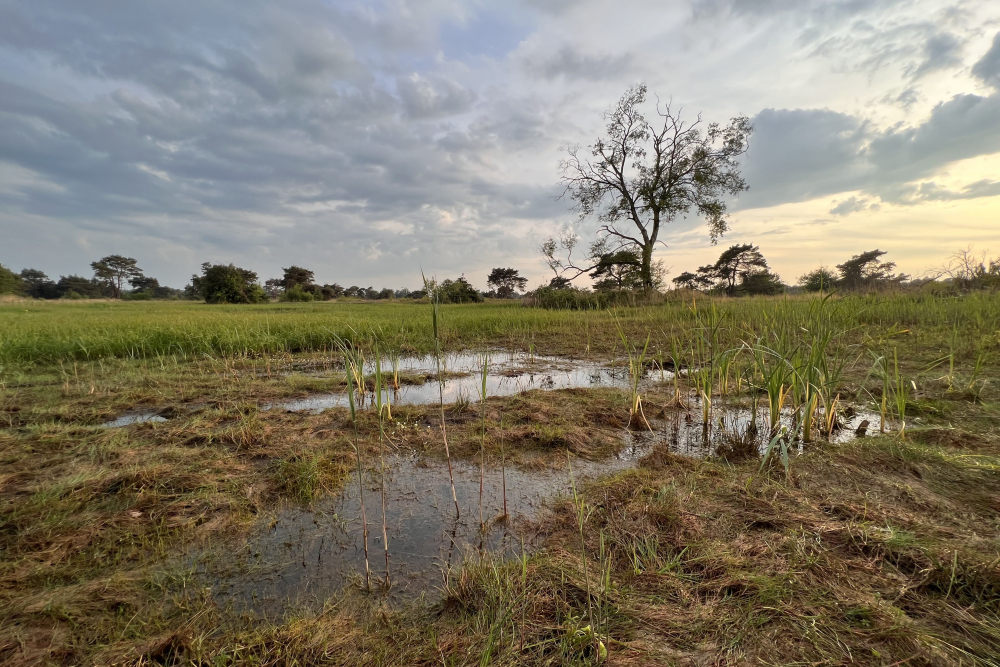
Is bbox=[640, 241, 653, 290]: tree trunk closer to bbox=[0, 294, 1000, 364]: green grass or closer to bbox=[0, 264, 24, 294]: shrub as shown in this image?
bbox=[0, 294, 1000, 364]: green grass

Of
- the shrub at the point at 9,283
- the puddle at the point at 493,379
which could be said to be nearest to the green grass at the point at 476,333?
the puddle at the point at 493,379

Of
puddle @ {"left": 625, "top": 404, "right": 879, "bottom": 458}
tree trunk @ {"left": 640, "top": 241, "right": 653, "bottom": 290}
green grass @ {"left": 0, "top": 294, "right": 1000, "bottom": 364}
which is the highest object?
tree trunk @ {"left": 640, "top": 241, "right": 653, "bottom": 290}

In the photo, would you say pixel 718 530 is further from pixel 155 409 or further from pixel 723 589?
pixel 155 409

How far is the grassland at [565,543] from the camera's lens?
1224 mm

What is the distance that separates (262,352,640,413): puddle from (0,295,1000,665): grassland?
54 centimetres

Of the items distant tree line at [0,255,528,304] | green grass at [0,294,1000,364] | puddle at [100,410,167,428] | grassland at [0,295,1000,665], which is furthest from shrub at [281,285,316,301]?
puddle at [100,410,167,428]

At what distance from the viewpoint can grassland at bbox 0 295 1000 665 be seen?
122 centimetres

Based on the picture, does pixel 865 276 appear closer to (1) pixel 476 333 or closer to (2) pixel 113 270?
(1) pixel 476 333

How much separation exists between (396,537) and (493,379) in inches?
142

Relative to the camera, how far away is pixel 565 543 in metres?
1.81

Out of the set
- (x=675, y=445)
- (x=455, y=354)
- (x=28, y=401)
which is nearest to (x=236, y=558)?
(x=675, y=445)

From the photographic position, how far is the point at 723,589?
1.44 m

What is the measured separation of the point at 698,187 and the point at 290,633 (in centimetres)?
2355

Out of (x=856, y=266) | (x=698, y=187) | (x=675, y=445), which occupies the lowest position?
(x=675, y=445)
